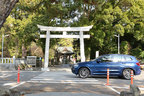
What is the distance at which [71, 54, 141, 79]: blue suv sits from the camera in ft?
42.4

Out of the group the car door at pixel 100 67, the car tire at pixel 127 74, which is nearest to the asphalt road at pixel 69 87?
the car tire at pixel 127 74

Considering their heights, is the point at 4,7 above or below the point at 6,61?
above

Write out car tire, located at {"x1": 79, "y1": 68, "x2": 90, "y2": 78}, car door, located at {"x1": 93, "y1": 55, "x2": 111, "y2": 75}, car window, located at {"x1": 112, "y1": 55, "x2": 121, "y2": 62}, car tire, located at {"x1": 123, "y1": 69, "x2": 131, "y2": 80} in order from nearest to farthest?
car tire, located at {"x1": 123, "y1": 69, "x2": 131, "y2": 80} < car door, located at {"x1": 93, "y1": 55, "x2": 111, "y2": 75} < car tire, located at {"x1": 79, "y1": 68, "x2": 90, "y2": 78} < car window, located at {"x1": 112, "y1": 55, "x2": 121, "y2": 62}

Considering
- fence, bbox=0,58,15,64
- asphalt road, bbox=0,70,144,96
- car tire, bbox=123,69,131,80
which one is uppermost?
fence, bbox=0,58,15,64

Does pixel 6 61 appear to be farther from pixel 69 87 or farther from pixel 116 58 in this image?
pixel 69 87

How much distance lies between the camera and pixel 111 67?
13.0 metres

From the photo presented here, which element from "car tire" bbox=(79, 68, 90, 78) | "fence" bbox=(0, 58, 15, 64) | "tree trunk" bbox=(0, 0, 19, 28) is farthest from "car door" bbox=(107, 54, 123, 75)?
"fence" bbox=(0, 58, 15, 64)

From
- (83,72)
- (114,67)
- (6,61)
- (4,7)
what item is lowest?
(83,72)

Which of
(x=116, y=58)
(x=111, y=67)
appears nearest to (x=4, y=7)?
(x=111, y=67)

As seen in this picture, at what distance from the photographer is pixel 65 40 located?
47.3 metres

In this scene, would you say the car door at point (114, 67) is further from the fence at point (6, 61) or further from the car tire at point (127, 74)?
the fence at point (6, 61)

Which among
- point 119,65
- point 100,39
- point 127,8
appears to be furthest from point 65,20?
point 119,65

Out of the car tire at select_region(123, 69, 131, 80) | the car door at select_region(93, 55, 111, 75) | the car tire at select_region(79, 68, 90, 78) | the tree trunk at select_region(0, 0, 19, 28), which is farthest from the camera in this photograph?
the car tire at select_region(79, 68, 90, 78)

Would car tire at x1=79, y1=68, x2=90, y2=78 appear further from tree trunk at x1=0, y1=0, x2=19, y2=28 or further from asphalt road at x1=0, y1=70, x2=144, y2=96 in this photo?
tree trunk at x1=0, y1=0, x2=19, y2=28
